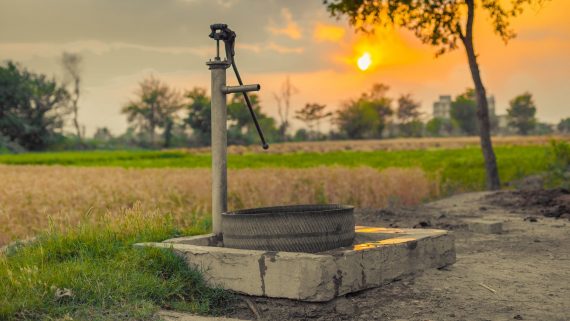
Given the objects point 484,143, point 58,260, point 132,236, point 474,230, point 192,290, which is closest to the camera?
point 192,290

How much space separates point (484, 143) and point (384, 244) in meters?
11.9

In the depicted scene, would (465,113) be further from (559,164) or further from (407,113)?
(559,164)

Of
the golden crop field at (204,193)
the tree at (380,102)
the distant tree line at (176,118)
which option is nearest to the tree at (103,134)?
the distant tree line at (176,118)

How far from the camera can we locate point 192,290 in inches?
238

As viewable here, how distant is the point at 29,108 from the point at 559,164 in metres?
57.1

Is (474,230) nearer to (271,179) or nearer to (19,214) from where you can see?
(271,179)

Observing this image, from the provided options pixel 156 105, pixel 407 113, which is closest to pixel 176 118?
pixel 156 105

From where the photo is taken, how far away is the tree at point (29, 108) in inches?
2408

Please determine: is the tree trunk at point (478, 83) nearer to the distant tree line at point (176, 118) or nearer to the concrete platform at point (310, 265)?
the concrete platform at point (310, 265)

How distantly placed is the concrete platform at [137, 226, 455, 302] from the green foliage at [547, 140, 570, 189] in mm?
10911

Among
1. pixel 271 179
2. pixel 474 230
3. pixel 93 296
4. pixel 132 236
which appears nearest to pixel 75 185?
pixel 271 179

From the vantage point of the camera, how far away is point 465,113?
375 ft

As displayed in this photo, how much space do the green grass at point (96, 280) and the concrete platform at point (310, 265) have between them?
0.62ft

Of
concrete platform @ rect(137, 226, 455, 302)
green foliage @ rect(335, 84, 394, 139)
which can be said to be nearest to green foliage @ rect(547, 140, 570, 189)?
concrete platform @ rect(137, 226, 455, 302)
